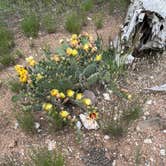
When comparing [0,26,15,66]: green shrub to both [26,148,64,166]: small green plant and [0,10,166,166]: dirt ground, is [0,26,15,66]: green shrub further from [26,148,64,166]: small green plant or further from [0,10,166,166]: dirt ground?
[26,148,64,166]: small green plant

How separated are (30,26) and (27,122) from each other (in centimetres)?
196

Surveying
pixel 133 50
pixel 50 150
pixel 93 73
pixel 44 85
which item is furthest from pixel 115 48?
pixel 50 150

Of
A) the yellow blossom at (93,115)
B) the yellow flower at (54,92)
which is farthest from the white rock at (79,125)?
the yellow flower at (54,92)

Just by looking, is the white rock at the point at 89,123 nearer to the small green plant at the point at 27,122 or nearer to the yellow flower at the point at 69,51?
the small green plant at the point at 27,122

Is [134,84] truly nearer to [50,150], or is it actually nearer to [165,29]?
[165,29]

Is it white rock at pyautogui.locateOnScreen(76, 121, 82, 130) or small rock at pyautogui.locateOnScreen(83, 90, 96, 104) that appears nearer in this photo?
white rock at pyautogui.locateOnScreen(76, 121, 82, 130)

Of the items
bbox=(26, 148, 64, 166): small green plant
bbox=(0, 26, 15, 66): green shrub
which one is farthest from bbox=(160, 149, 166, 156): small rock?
bbox=(0, 26, 15, 66): green shrub

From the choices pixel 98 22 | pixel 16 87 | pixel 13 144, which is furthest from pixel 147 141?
pixel 98 22

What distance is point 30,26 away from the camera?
19.9 ft

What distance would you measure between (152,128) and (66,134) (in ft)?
3.05

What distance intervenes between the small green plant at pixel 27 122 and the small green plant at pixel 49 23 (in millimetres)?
1816

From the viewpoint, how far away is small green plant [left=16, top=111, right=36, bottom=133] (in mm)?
4551

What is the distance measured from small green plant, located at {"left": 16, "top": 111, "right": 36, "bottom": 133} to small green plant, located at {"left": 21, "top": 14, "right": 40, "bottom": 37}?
174 cm

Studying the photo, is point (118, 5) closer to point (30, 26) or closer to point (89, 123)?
point (30, 26)
